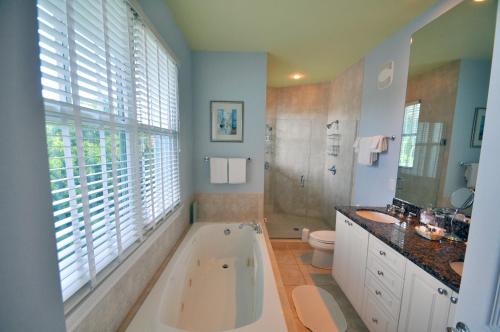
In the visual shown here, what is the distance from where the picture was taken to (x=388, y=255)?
4.41ft

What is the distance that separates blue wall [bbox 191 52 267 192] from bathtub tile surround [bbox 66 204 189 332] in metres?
1.22

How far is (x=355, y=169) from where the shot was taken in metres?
2.70

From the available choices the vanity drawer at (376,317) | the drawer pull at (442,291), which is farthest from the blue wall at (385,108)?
the drawer pull at (442,291)

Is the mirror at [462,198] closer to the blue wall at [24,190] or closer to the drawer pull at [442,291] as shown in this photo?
the drawer pull at [442,291]

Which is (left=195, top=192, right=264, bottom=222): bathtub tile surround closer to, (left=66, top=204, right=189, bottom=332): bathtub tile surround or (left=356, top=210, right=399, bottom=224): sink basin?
(left=66, top=204, right=189, bottom=332): bathtub tile surround

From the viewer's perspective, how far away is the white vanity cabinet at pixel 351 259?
165 cm

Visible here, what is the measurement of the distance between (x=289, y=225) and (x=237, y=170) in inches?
67.6

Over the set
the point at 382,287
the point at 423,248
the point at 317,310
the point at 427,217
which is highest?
the point at 427,217

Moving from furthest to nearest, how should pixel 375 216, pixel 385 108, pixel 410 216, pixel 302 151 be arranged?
pixel 302 151 < pixel 385 108 < pixel 375 216 < pixel 410 216

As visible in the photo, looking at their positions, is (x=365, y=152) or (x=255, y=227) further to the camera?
(x=255, y=227)

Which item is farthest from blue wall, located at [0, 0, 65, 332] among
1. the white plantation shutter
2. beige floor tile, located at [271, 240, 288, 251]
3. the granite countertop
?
beige floor tile, located at [271, 240, 288, 251]

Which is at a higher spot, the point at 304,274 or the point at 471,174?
the point at 471,174

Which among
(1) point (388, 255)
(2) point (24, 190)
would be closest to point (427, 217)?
(1) point (388, 255)

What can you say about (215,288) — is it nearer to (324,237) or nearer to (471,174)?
(324,237)
